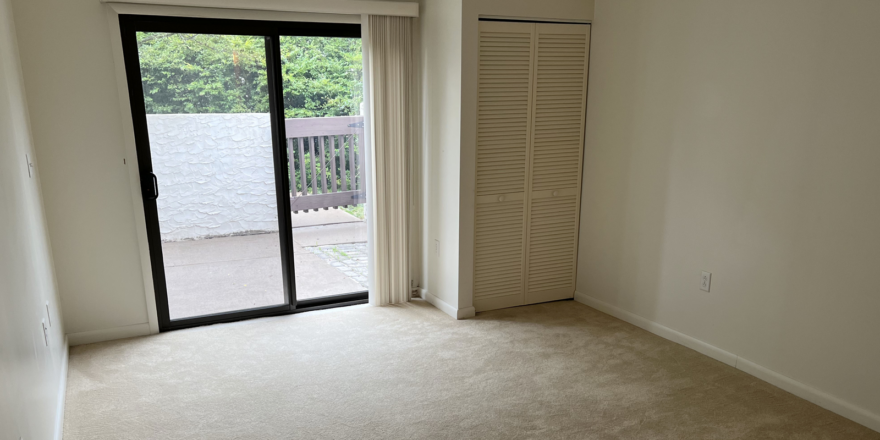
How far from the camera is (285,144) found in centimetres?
373

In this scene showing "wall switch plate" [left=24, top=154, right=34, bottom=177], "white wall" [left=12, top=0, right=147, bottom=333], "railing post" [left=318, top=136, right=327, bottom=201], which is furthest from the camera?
"railing post" [left=318, top=136, right=327, bottom=201]

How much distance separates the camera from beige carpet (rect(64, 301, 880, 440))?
8.20 ft

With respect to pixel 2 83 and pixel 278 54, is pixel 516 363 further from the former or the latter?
pixel 2 83

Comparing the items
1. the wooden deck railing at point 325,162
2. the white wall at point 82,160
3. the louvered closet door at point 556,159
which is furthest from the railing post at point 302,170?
the louvered closet door at point 556,159

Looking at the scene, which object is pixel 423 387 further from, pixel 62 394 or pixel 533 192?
pixel 62 394

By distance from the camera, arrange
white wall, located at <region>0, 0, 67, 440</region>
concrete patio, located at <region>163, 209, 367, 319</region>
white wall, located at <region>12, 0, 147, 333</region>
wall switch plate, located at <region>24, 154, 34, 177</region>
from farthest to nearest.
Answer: concrete patio, located at <region>163, 209, 367, 319</region>
white wall, located at <region>12, 0, 147, 333</region>
wall switch plate, located at <region>24, 154, 34, 177</region>
white wall, located at <region>0, 0, 67, 440</region>

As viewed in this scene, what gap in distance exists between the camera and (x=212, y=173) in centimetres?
358

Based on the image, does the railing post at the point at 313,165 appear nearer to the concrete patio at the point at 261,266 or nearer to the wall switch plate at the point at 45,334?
the concrete patio at the point at 261,266

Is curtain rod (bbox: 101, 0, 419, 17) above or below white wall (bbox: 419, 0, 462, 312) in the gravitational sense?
above

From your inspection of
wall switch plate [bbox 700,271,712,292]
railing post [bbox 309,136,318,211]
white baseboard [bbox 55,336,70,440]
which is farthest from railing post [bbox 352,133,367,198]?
wall switch plate [bbox 700,271,712,292]

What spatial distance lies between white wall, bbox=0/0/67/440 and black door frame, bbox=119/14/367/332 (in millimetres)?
541

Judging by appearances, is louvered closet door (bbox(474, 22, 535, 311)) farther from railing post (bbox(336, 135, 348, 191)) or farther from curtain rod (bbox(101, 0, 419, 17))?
railing post (bbox(336, 135, 348, 191))

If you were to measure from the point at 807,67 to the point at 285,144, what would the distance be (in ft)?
10.1

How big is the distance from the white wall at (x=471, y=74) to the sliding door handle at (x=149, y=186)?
1.96 metres
